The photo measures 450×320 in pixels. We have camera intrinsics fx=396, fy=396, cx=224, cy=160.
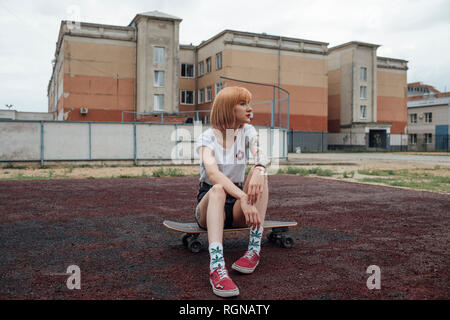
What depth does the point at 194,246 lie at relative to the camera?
3.54 m

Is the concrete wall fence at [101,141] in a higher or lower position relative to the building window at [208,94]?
lower

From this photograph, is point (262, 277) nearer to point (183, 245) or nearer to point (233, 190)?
point (233, 190)

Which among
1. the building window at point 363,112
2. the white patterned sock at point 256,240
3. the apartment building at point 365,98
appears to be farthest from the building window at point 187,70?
the white patterned sock at point 256,240

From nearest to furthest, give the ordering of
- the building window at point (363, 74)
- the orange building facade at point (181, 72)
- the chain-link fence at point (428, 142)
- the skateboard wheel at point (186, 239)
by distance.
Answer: the skateboard wheel at point (186, 239), the orange building facade at point (181, 72), the building window at point (363, 74), the chain-link fence at point (428, 142)

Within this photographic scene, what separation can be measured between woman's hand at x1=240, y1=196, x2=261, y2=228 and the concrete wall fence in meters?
14.0

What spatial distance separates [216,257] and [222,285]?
0.22 meters

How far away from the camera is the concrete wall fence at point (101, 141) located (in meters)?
15.5

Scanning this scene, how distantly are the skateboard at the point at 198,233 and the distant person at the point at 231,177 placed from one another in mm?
223

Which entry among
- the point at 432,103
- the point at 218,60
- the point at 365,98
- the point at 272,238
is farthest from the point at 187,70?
the point at 272,238

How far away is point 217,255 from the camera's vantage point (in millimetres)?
2662

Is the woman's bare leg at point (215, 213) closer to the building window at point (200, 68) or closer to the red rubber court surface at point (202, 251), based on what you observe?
the red rubber court surface at point (202, 251)

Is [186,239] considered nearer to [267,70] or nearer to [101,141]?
[101,141]

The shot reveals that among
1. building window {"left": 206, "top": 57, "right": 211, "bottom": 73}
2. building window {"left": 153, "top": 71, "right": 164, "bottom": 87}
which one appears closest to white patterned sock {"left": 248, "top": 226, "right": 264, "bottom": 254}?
building window {"left": 153, "top": 71, "right": 164, "bottom": 87}

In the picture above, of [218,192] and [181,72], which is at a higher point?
[181,72]
